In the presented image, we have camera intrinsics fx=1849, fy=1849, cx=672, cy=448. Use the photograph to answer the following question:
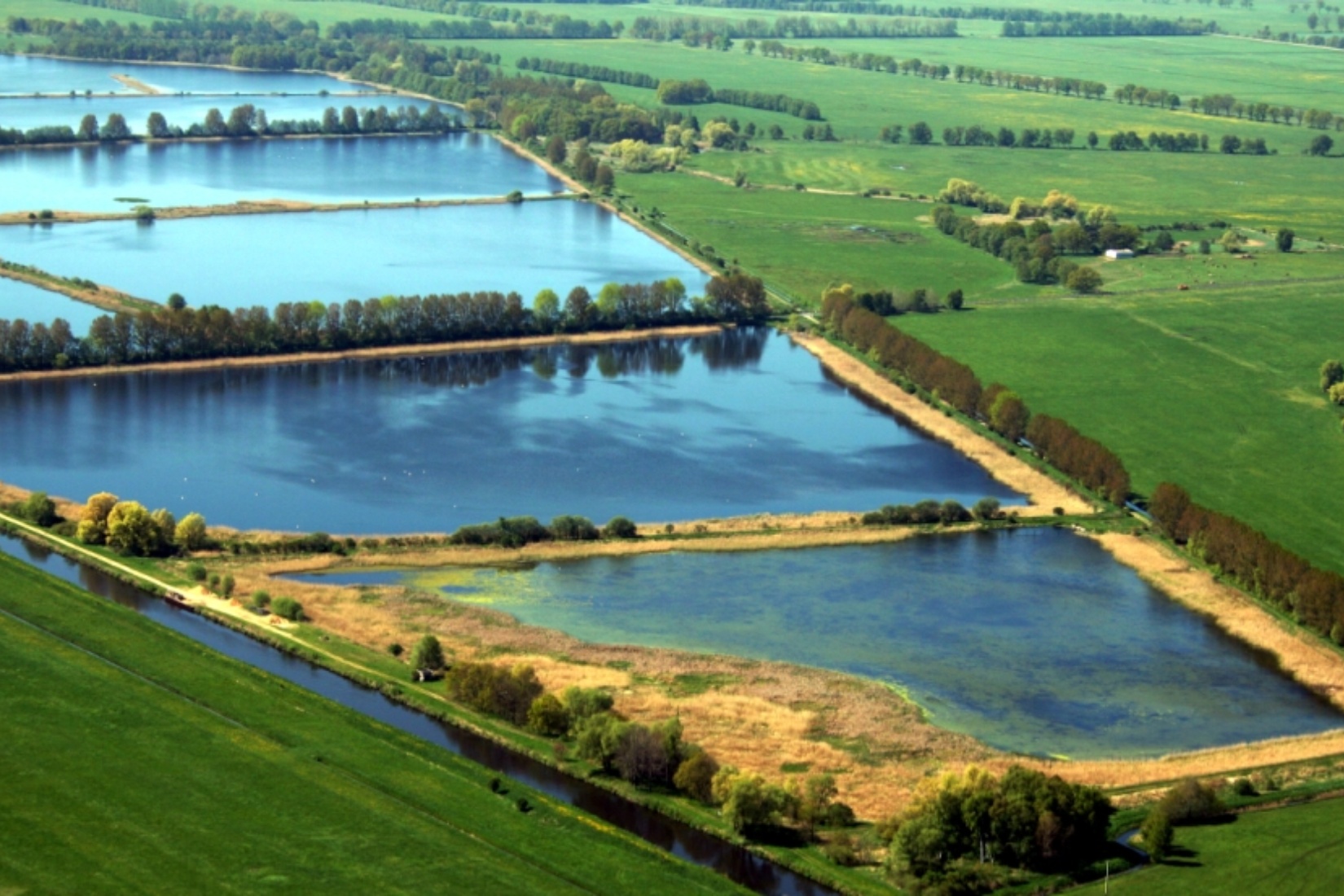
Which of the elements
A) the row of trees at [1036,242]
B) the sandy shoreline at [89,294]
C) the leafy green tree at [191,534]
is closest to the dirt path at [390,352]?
the sandy shoreline at [89,294]

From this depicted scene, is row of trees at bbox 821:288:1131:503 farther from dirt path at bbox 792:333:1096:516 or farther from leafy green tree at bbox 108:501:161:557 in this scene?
leafy green tree at bbox 108:501:161:557

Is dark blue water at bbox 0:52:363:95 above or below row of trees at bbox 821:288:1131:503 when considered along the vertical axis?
above

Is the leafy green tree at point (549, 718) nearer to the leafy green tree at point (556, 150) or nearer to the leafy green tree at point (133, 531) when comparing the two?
the leafy green tree at point (133, 531)

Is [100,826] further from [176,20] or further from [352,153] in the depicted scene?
[176,20]

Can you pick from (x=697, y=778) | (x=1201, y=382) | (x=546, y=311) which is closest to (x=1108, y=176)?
(x=1201, y=382)

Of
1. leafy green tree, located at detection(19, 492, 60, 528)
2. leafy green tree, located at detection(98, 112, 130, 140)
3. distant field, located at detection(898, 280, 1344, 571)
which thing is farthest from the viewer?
leafy green tree, located at detection(98, 112, 130, 140)

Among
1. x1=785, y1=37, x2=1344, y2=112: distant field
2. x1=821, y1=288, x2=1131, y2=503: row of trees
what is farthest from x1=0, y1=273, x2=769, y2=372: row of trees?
x1=785, y1=37, x2=1344, y2=112: distant field

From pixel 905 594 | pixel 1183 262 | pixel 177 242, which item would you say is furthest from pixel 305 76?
pixel 905 594
